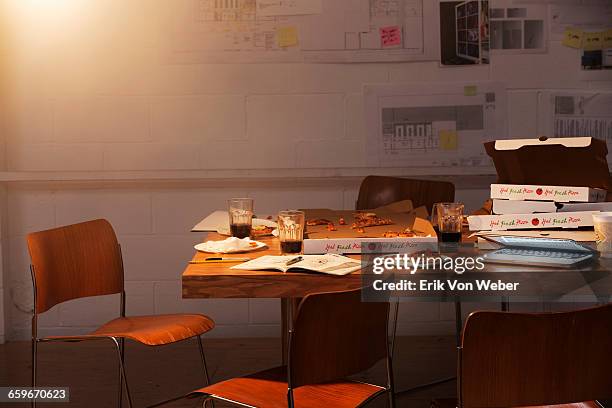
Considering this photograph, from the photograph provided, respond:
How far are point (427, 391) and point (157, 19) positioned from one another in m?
2.28

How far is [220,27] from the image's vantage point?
4473 mm

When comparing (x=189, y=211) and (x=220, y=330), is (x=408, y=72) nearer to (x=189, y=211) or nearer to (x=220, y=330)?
(x=189, y=211)

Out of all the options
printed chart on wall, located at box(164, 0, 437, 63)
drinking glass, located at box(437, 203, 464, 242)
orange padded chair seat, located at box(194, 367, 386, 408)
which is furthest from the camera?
printed chart on wall, located at box(164, 0, 437, 63)

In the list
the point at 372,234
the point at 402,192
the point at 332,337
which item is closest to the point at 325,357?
the point at 332,337

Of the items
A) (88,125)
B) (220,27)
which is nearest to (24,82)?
(88,125)

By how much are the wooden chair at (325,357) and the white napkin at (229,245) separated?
1.25 feet

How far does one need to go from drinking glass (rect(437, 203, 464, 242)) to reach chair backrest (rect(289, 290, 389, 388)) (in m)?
0.46

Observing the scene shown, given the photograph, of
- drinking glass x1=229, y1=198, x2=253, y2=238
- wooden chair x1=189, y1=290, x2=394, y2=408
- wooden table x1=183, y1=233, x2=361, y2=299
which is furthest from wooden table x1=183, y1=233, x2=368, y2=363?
drinking glass x1=229, y1=198, x2=253, y2=238

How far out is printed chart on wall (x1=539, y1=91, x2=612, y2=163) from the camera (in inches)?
178

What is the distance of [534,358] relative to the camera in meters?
1.78

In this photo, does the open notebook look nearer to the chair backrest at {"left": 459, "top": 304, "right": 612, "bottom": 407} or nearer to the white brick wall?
the chair backrest at {"left": 459, "top": 304, "right": 612, "bottom": 407}

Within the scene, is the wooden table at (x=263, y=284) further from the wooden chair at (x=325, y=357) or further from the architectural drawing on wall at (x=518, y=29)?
the architectural drawing on wall at (x=518, y=29)

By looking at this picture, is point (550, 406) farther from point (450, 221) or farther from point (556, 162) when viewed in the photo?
point (556, 162)

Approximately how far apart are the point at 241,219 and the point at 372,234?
427mm
